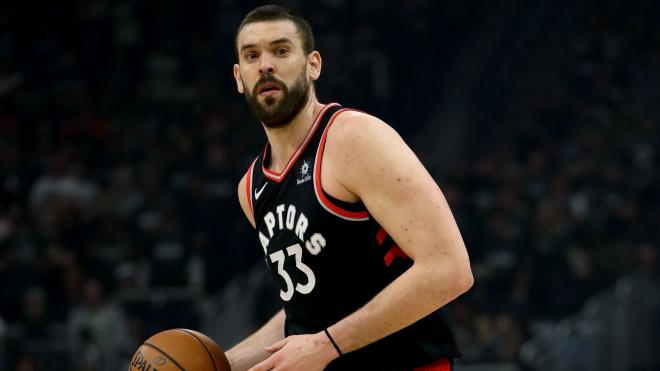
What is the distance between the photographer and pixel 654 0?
1559cm

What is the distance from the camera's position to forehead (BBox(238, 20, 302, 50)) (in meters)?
3.25

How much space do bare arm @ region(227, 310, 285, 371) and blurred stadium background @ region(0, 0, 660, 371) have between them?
4.78 m

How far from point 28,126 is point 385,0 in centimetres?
552

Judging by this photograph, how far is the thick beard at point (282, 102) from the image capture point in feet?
10.6

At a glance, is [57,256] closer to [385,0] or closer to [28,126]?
[28,126]

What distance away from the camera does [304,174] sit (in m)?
3.21

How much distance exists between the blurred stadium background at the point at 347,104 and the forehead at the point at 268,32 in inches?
212

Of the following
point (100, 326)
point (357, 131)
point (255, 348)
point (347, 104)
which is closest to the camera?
point (357, 131)

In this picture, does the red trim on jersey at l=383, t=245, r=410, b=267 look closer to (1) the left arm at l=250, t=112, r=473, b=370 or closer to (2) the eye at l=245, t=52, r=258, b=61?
(1) the left arm at l=250, t=112, r=473, b=370

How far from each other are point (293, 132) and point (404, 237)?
0.64 meters

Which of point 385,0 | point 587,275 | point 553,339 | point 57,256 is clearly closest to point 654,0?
point 385,0

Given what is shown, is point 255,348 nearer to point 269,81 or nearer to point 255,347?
point 255,347

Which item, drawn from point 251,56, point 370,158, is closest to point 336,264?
point 370,158

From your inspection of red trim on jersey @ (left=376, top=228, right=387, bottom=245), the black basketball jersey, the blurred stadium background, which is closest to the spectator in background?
the blurred stadium background
